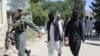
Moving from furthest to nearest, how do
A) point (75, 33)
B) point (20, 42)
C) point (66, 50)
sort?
point (66, 50)
point (75, 33)
point (20, 42)

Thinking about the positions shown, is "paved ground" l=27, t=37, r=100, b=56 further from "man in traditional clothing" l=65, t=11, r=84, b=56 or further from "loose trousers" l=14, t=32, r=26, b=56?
"loose trousers" l=14, t=32, r=26, b=56

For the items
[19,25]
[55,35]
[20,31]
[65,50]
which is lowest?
[65,50]

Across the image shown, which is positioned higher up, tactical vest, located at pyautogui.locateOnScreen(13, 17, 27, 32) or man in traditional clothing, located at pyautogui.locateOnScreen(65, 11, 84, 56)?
tactical vest, located at pyautogui.locateOnScreen(13, 17, 27, 32)

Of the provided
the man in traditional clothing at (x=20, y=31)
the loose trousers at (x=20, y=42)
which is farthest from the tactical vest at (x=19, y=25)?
the loose trousers at (x=20, y=42)

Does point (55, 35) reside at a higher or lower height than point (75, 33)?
lower

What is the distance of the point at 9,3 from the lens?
1844 inches

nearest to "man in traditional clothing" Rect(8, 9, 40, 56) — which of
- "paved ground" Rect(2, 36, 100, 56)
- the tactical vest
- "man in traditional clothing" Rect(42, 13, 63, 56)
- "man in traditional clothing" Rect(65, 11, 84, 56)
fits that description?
the tactical vest

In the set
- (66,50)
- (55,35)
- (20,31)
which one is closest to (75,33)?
(55,35)

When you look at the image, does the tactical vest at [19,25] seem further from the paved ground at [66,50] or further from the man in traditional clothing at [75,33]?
the paved ground at [66,50]

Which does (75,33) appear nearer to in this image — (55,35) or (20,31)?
(55,35)

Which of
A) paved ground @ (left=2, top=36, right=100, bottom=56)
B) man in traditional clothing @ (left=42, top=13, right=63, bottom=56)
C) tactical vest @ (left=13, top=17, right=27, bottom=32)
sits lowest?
paved ground @ (left=2, top=36, right=100, bottom=56)

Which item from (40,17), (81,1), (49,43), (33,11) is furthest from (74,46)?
(81,1)

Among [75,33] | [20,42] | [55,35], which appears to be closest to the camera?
[20,42]

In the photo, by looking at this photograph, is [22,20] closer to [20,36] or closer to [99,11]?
[20,36]
